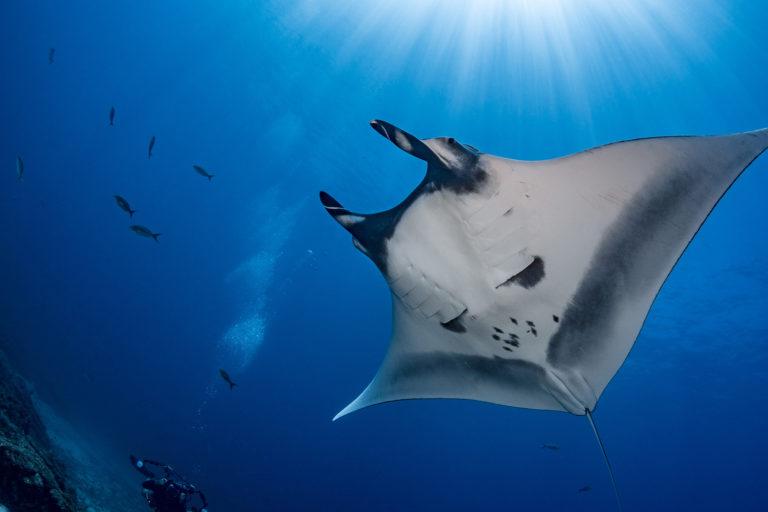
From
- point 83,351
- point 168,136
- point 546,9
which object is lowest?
point 83,351

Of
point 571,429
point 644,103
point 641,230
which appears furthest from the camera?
point 571,429

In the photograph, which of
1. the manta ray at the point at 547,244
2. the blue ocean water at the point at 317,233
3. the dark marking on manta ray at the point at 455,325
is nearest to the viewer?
the manta ray at the point at 547,244

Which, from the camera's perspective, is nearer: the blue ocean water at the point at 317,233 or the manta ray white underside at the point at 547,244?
the manta ray white underside at the point at 547,244

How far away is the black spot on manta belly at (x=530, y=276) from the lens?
201 centimetres

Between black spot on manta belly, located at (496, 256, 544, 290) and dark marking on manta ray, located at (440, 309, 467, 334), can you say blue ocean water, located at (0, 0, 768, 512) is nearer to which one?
black spot on manta belly, located at (496, 256, 544, 290)

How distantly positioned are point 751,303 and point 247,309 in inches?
1190

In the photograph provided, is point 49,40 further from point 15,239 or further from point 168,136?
point 15,239

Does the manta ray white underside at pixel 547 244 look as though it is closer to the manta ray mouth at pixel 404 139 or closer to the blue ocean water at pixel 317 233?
the manta ray mouth at pixel 404 139

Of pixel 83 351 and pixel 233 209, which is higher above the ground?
pixel 233 209

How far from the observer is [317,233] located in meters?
21.9

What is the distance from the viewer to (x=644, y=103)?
33.3 feet

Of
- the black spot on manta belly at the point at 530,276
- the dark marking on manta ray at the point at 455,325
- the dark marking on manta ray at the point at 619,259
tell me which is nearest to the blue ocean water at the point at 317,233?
the dark marking on manta ray at the point at 619,259

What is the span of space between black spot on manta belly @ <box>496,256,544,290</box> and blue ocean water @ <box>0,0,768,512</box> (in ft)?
32.2

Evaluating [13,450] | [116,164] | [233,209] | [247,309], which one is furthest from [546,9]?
[247,309]
